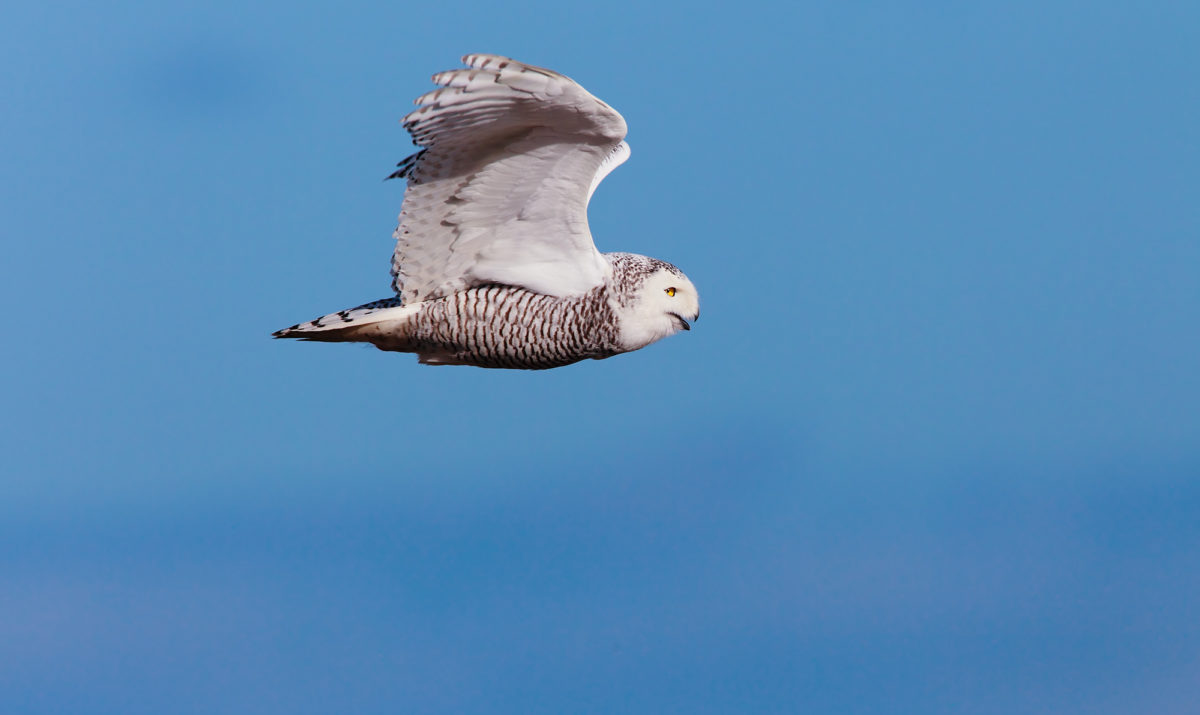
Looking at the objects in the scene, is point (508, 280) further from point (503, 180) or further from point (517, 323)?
point (503, 180)

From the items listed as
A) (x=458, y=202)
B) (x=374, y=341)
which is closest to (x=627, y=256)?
(x=458, y=202)

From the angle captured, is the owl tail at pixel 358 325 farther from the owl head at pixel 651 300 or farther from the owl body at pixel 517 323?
the owl head at pixel 651 300

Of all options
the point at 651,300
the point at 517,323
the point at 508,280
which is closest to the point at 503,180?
the point at 508,280

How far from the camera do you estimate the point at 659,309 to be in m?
8.80

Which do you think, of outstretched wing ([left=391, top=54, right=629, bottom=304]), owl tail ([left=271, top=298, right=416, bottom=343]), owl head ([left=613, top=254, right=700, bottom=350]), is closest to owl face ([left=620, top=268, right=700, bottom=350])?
owl head ([left=613, top=254, right=700, bottom=350])

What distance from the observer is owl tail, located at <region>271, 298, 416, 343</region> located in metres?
8.63

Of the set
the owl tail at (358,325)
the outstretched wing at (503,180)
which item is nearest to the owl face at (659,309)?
the outstretched wing at (503,180)

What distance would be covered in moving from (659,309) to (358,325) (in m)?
1.97

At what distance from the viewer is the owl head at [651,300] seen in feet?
28.6

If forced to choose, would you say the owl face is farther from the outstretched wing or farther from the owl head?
the outstretched wing

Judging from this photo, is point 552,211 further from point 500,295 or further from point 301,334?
point 301,334

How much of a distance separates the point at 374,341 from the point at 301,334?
49 centimetres

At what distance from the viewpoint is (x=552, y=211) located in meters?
8.50

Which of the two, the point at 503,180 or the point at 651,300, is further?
the point at 651,300
